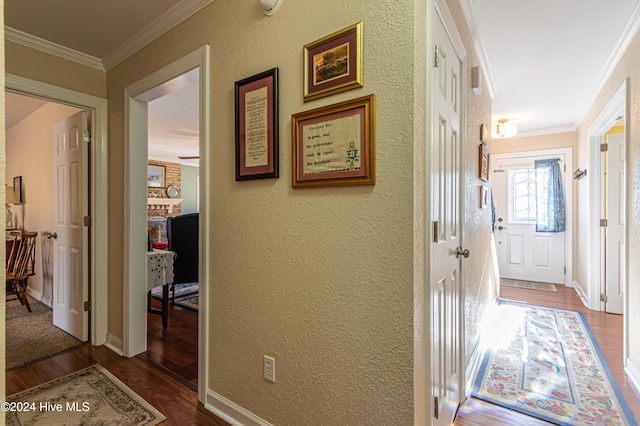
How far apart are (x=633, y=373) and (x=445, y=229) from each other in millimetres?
1990

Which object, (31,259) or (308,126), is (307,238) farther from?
(31,259)

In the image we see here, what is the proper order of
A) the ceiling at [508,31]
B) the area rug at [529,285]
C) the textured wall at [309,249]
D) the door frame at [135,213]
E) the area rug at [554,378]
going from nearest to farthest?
1. the textured wall at [309,249]
2. the area rug at [554,378]
3. the ceiling at [508,31]
4. the door frame at [135,213]
5. the area rug at [529,285]

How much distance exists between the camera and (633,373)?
2.12m

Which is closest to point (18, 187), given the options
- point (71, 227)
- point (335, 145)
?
point (71, 227)

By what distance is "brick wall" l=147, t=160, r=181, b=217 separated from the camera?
6.96 m

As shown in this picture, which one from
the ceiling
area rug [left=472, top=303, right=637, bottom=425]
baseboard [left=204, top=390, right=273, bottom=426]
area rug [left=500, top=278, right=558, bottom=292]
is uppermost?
the ceiling

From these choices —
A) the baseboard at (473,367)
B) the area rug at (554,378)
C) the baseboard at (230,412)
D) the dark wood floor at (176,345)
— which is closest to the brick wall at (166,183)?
the dark wood floor at (176,345)

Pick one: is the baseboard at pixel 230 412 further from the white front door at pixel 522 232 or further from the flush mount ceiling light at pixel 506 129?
the white front door at pixel 522 232

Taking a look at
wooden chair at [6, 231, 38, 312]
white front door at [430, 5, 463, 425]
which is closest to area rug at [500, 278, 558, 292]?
white front door at [430, 5, 463, 425]

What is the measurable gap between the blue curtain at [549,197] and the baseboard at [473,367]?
3352 mm

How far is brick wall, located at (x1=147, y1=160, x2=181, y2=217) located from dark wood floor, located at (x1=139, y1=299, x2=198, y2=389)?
13.9ft

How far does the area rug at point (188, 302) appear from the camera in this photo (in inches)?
142

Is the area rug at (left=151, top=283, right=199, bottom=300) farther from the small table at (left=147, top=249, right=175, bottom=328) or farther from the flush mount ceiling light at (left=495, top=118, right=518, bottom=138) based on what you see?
the flush mount ceiling light at (left=495, top=118, right=518, bottom=138)

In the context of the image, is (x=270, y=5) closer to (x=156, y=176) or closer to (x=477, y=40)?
(x=477, y=40)
